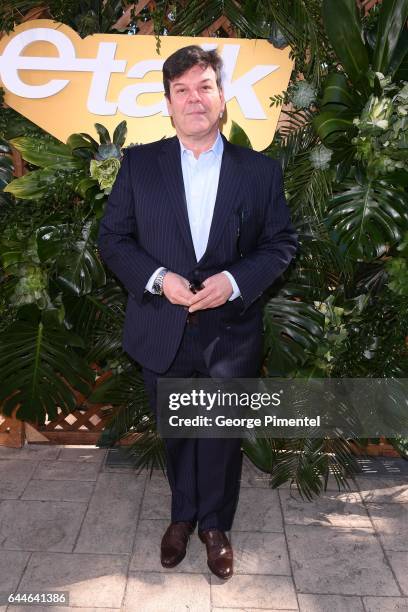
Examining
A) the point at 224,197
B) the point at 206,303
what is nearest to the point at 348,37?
the point at 224,197

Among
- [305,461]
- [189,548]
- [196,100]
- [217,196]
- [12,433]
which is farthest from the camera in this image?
[12,433]

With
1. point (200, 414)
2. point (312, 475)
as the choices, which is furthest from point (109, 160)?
point (312, 475)

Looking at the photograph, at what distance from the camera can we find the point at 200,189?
2.30m

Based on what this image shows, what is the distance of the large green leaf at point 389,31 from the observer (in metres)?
2.59

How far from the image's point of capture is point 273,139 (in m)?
3.19

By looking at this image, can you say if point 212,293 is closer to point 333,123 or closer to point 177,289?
point 177,289

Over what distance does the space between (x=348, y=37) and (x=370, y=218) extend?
2.46 ft

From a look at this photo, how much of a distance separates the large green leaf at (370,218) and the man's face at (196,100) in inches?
33.4

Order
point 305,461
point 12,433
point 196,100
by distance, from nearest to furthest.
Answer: point 196,100
point 305,461
point 12,433

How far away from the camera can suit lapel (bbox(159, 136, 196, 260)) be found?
2230 mm

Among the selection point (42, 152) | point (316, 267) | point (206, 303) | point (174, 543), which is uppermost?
point (42, 152)

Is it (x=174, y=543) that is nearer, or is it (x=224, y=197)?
(x=224, y=197)

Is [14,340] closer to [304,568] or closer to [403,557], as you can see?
[304,568]

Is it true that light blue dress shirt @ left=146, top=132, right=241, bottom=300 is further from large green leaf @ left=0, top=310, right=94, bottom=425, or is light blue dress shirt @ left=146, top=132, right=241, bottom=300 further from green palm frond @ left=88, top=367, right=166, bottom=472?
green palm frond @ left=88, top=367, right=166, bottom=472
